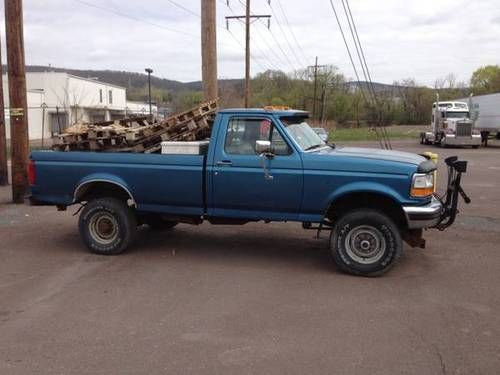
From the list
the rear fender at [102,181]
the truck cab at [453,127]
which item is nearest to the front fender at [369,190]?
the rear fender at [102,181]

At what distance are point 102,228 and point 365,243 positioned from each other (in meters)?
3.54

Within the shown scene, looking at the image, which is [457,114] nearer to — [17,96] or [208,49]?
[208,49]

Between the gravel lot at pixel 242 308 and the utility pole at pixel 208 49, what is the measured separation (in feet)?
15.5

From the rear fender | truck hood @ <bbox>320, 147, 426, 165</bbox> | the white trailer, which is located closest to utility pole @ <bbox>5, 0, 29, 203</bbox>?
the rear fender

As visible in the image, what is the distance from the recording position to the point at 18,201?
40.2 feet

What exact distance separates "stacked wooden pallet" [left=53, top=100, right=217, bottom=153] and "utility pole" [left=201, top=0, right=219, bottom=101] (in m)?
4.60

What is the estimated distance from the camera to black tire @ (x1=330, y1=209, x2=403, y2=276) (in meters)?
A: 6.67

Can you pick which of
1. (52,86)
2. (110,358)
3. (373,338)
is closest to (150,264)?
(110,358)

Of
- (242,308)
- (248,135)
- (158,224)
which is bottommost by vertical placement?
(242,308)

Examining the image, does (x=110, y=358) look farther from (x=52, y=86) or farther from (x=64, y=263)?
(x=52, y=86)

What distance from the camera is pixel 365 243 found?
→ 267 inches

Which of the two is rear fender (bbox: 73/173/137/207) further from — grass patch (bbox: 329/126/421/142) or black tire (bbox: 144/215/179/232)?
grass patch (bbox: 329/126/421/142)

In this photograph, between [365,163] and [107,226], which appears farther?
[107,226]

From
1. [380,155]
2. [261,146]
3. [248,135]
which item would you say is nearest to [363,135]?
[380,155]
